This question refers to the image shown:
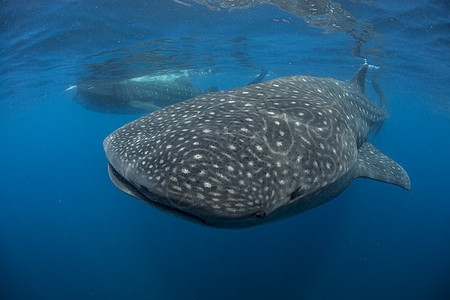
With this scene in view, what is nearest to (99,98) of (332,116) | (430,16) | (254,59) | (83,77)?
(83,77)

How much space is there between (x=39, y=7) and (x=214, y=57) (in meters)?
10.4

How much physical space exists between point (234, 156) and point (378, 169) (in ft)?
10.8

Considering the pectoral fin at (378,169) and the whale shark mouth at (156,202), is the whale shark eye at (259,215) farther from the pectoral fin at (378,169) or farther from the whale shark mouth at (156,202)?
the pectoral fin at (378,169)

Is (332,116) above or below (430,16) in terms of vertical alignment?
below

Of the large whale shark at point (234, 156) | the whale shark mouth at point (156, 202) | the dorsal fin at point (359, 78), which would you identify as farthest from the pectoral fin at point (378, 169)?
the dorsal fin at point (359, 78)

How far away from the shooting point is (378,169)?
4199mm

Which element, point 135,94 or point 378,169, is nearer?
point 378,169

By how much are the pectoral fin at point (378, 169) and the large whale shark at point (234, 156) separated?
1.06m

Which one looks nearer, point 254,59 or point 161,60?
point 161,60

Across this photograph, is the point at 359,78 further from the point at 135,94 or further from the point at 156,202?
the point at 135,94

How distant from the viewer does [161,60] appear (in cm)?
1562

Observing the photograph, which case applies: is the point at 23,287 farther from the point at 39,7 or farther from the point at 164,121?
the point at 164,121

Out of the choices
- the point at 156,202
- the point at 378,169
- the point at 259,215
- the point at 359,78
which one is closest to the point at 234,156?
the point at 259,215

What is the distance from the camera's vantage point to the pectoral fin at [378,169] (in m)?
3.92
